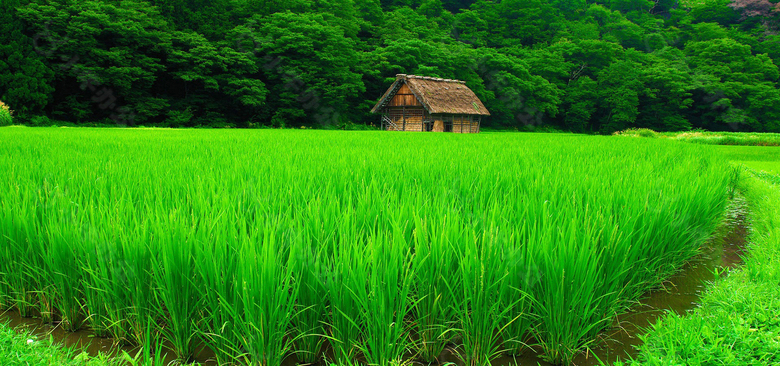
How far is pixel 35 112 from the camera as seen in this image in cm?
2019

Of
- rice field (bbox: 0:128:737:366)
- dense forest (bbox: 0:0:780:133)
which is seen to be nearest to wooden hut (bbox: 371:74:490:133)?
dense forest (bbox: 0:0:780:133)

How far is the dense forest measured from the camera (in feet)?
70.4

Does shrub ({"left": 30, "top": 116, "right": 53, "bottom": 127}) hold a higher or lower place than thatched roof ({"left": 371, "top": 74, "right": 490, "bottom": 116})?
lower

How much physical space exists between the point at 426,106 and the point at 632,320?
2364 centimetres

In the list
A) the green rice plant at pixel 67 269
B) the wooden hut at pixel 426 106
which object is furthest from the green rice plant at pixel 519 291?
the wooden hut at pixel 426 106

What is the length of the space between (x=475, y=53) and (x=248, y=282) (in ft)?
122

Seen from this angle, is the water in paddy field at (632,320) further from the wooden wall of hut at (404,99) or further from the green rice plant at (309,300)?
the wooden wall of hut at (404,99)

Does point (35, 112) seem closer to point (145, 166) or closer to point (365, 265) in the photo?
point (145, 166)

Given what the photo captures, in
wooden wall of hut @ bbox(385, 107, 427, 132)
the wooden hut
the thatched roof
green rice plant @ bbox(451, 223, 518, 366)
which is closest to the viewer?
green rice plant @ bbox(451, 223, 518, 366)

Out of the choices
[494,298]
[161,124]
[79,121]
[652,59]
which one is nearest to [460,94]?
[161,124]

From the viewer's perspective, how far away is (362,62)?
31.5 metres

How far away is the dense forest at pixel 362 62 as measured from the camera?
21453mm

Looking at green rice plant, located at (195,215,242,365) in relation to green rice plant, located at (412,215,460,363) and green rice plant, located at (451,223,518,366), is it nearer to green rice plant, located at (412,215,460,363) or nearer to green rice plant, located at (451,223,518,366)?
green rice plant, located at (412,215,460,363)

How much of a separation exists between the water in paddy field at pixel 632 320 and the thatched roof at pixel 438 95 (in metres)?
22.2
